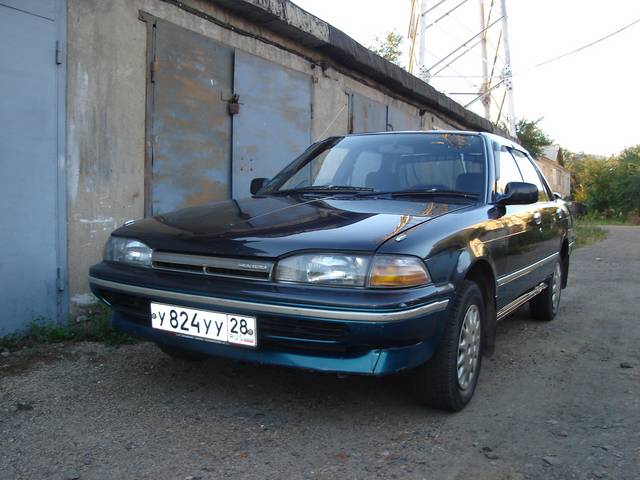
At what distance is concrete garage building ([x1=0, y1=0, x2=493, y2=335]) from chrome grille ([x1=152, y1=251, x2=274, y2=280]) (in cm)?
180

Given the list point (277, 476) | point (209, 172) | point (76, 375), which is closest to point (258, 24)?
point (209, 172)

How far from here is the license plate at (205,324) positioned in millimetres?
2613

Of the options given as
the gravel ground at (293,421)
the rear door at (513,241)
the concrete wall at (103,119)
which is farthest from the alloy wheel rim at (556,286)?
the concrete wall at (103,119)

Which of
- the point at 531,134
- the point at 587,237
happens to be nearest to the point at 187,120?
the point at 587,237

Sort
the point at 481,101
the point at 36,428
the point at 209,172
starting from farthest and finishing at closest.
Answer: the point at 481,101
the point at 209,172
the point at 36,428

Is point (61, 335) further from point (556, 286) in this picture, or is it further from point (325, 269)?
point (556, 286)

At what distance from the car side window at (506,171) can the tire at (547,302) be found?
51.6 inches

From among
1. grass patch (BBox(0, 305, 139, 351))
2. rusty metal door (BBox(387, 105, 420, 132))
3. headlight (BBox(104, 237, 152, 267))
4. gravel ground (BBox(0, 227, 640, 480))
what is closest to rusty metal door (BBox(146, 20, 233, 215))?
grass patch (BBox(0, 305, 139, 351))

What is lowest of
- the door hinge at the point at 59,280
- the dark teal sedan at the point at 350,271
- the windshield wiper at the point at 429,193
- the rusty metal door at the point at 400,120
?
the door hinge at the point at 59,280

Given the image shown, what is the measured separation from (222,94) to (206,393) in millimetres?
3723

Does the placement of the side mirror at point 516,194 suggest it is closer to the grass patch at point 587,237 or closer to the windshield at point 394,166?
the windshield at point 394,166

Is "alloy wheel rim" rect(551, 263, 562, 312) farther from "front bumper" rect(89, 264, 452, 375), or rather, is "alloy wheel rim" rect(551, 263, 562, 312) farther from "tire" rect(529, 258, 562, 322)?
"front bumper" rect(89, 264, 452, 375)

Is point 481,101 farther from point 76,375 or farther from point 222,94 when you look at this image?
point 76,375

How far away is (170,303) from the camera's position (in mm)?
2822
